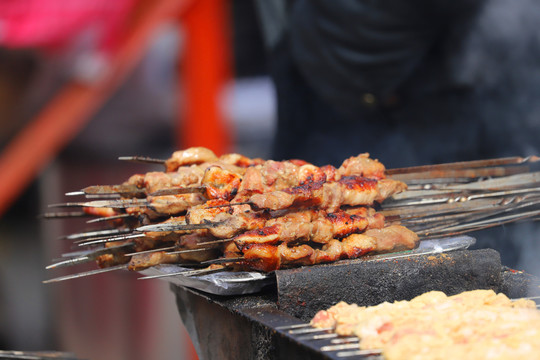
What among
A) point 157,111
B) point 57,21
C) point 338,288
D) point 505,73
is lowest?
point 338,288

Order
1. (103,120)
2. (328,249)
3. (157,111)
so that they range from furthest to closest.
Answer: (157,111)
(103,120)
(328,249)

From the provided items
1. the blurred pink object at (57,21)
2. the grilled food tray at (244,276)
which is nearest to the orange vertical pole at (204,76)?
the blurred pink object at (57,21)

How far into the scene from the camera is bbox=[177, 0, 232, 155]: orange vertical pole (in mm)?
7316

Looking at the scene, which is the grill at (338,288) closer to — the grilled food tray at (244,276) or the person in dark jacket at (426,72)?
the grilled food tray at (244,276)

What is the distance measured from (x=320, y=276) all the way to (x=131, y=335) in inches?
268

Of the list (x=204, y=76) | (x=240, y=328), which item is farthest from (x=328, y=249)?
(x=204, y=76)

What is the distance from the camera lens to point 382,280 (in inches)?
93.5

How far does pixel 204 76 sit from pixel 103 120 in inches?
67.7

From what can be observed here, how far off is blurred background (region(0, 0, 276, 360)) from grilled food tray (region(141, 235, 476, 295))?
462cm

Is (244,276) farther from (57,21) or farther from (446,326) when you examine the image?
(57,21)

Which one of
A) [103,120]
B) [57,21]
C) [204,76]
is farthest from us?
[103,120]

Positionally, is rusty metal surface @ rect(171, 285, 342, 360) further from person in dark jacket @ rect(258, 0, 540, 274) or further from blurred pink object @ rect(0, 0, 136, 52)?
blurred pink object @ rect(0, 0, 136, 52)

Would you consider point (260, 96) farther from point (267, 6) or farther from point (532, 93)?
point (532, 93)

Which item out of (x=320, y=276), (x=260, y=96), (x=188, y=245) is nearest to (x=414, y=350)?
(x=320, y=276)
